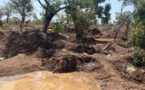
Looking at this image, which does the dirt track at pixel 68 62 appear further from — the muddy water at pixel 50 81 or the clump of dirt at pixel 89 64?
the muddy water at pixel 50 81

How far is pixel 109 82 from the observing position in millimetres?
11000

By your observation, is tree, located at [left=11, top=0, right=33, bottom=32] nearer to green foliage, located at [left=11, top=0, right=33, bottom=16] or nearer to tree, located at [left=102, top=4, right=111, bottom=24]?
green foliage, located at [left=11, top=0, right=33, bottom=16]

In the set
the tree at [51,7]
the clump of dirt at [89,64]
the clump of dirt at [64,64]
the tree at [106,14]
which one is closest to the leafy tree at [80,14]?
the tree at [51,7]

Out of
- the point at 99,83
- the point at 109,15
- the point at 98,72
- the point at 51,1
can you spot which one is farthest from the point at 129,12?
the point at 109,15

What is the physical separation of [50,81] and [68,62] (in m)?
1.86

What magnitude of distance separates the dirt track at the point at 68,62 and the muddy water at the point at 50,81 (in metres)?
0.51

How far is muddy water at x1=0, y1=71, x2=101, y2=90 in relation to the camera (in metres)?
10.4

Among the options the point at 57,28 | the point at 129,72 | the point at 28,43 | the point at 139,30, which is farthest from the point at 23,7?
the point at 129,72

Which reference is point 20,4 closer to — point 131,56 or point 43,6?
point 43,6

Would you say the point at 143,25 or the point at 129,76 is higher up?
the point at 143,25

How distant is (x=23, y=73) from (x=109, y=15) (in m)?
38.5

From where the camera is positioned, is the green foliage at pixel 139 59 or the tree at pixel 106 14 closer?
the green foliage at pixel 139 59

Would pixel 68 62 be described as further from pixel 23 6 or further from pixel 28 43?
pixel 23 6

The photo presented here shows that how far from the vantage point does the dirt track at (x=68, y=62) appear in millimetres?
11508
